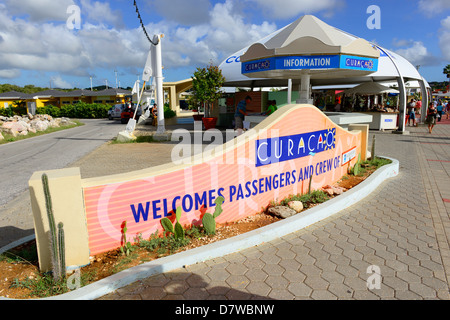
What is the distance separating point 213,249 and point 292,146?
2.57 meters

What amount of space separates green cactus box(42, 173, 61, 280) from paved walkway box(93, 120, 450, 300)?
65 cm

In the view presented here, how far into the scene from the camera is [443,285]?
3.28 metres

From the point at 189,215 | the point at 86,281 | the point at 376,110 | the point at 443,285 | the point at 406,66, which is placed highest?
the point at 406,66

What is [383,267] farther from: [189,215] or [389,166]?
[389,166]

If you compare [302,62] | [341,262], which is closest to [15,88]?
[302,62]

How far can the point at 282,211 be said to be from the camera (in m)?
4.94

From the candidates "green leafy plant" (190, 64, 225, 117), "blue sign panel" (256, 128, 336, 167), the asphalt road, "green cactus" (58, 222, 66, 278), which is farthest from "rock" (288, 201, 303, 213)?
"green leafy plant" (190, 64, 225, 117)

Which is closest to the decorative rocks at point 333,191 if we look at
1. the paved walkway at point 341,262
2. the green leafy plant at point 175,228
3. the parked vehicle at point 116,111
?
the paved walkway at point 341,262

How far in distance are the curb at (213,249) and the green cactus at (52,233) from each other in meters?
0.34

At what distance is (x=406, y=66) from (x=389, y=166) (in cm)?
1551

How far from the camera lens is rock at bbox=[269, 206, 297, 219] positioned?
16.0 feet

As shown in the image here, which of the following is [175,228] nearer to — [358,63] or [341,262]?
[341,262]

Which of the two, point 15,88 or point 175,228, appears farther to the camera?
point 15,88

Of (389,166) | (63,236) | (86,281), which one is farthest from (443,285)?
(389,166)
